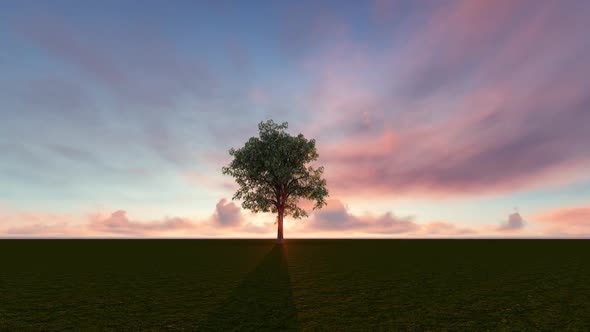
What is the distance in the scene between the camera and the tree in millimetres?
64125

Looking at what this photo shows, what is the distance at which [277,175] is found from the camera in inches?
2485
